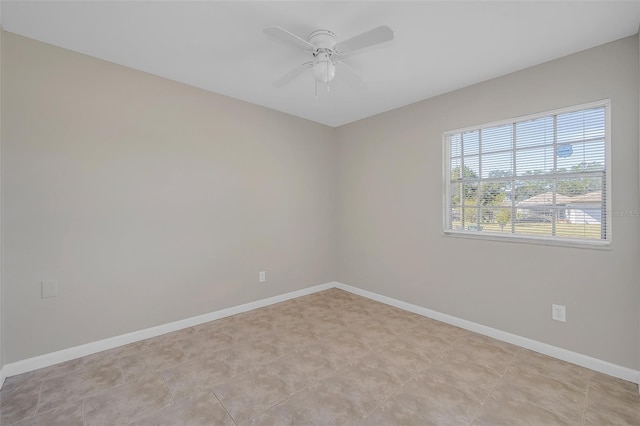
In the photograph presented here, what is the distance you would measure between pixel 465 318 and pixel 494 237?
905mm

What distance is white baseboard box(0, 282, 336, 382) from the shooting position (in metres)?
2.07

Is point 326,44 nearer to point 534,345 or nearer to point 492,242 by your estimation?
point 492,242

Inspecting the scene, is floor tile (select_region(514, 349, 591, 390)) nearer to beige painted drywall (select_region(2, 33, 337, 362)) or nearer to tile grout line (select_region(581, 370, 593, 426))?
tile grout line (select_region(581, 370, 593, 426))

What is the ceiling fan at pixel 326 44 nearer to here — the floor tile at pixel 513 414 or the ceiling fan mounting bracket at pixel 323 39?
the ceiling fan mounting bracket at pixel 323 39

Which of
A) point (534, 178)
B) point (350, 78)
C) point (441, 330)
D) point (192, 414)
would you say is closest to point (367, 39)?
point (350, 78)

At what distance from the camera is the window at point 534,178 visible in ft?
7.26

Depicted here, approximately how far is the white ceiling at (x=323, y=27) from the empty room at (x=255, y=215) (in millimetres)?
19

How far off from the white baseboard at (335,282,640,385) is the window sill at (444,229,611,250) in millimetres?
872

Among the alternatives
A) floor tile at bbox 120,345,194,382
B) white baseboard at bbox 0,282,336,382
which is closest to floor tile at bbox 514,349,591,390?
white baseboard at bbox 0,282,336,382

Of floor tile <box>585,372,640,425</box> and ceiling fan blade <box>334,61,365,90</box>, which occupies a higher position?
ceiling fan blade <box>334,61,365,90</box>

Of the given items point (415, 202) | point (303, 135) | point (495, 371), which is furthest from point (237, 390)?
point (303, 135)

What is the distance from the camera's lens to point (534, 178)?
98.7 inches

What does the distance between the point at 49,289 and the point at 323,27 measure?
9.54 ft

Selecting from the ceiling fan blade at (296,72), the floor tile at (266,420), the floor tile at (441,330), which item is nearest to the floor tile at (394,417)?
the floor tile at (266,420)
